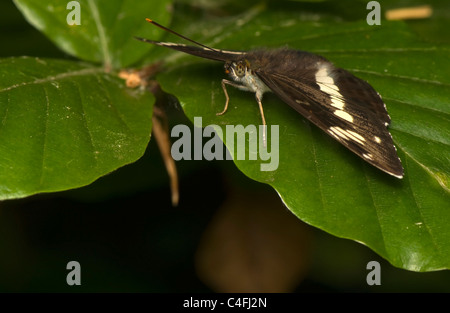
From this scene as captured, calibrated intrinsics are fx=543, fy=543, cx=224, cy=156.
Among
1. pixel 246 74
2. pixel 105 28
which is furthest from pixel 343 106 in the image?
pixel 105 28

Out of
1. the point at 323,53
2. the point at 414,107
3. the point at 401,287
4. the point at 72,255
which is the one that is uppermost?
the point at 323,53

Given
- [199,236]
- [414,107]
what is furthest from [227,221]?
[414,107]

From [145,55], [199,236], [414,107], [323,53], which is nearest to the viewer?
[414,107]

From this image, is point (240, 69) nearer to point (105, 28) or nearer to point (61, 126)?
point (61, 126)

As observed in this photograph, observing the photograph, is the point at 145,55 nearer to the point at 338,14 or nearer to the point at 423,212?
the point at 338,14

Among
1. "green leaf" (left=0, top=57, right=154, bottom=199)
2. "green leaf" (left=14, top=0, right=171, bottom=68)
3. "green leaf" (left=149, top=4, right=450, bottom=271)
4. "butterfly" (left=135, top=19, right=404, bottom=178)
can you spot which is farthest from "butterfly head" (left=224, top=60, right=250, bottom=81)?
"green leaf" (left=14, top=0, right=171, bottom=68)

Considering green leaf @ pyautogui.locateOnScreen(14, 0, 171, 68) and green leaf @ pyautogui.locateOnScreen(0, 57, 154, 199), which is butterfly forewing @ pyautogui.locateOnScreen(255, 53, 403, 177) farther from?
green leaf @ pyautogui.locateOnScreen(14, 0, 171, 68)
